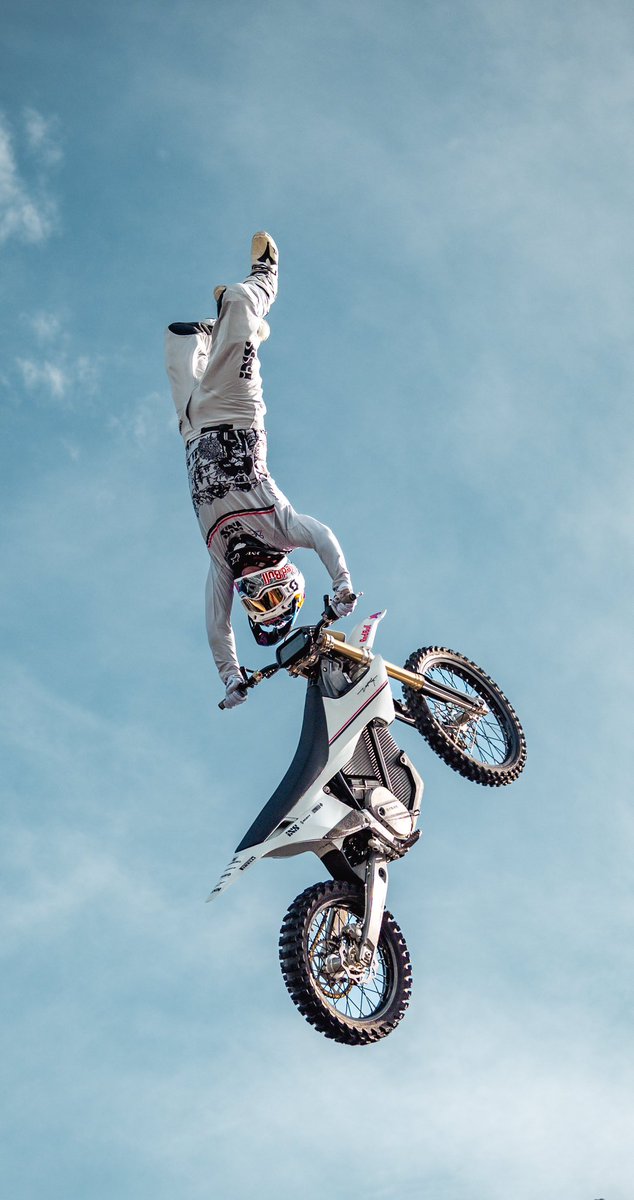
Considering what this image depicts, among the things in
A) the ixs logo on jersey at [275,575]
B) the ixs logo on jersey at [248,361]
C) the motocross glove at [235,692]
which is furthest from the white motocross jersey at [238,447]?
the motocross glove at [235,692]

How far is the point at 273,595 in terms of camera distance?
37.2ft

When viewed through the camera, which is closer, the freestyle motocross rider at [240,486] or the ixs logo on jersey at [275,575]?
the freestyle motocross rider at [240,486]

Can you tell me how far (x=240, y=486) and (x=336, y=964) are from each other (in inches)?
154

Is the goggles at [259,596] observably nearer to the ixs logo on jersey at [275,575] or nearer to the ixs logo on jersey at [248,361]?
the ixs logo on jersey at [275,575]

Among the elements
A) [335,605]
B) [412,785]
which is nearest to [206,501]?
[335,605]

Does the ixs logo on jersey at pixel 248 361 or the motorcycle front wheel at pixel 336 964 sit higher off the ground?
the ixs logo on jersey at pixel 248 361

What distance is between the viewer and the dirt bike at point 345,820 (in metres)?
9.70

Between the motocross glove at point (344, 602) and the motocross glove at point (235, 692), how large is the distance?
1173mm

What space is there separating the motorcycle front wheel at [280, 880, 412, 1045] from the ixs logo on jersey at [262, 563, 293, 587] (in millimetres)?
2659

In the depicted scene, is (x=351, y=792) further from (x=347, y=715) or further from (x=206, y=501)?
(x=206, y=501)

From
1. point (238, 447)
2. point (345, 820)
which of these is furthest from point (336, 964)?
point (238, 447)

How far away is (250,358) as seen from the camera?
11078 millimetres

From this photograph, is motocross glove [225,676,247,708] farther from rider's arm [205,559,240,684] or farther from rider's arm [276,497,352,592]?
rider's arm [276,497,352,592]

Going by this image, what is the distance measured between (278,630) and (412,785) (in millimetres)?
1763
